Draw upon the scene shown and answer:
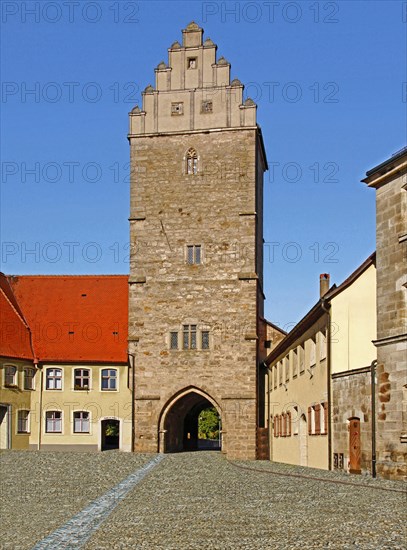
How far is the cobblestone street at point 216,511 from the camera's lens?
1109 cm

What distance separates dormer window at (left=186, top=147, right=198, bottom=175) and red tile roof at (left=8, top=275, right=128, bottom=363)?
7.97 meters

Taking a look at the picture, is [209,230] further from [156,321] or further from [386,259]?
[386,259]

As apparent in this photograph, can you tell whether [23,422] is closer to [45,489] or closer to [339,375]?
[339,375]

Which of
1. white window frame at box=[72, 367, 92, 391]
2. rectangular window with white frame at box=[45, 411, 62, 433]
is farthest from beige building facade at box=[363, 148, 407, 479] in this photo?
rectangular window with white frame at box=[45, 411, 62, 433]

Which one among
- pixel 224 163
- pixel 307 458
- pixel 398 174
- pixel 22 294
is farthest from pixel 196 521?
pixel 22 294

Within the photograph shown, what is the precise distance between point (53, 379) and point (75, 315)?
4.02 m

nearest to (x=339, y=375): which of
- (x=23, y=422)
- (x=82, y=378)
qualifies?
(x=82, y=378)

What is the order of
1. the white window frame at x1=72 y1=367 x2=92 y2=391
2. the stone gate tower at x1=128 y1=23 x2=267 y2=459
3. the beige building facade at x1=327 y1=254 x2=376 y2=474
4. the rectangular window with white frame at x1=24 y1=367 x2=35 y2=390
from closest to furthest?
the beige building facade at x1=327 y1=254 x2=376 y2=474 → the stone gate tower at x1=128 y1=23 x2=267 y2=459 → the rectangular window with white frame at x1=24 y1=367 x2=35 y2=390 → the white window frame at x1=72 y1=367 x2=92 y2=391

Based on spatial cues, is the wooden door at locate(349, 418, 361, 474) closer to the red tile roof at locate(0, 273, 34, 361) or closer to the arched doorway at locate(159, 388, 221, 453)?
the arched doorway at locate(159, 388, 221, 453)

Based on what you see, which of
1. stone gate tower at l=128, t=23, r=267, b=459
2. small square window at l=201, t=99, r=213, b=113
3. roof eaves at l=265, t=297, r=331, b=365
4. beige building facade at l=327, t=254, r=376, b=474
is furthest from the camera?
small square window at l=201, t=99, r=213, b=113

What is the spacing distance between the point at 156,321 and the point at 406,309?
22657 mm

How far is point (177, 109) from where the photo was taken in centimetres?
4406

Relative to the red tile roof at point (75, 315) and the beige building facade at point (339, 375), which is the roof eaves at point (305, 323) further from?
the red tile roof at point (75, 315)

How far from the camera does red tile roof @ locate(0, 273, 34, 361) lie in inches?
1703
